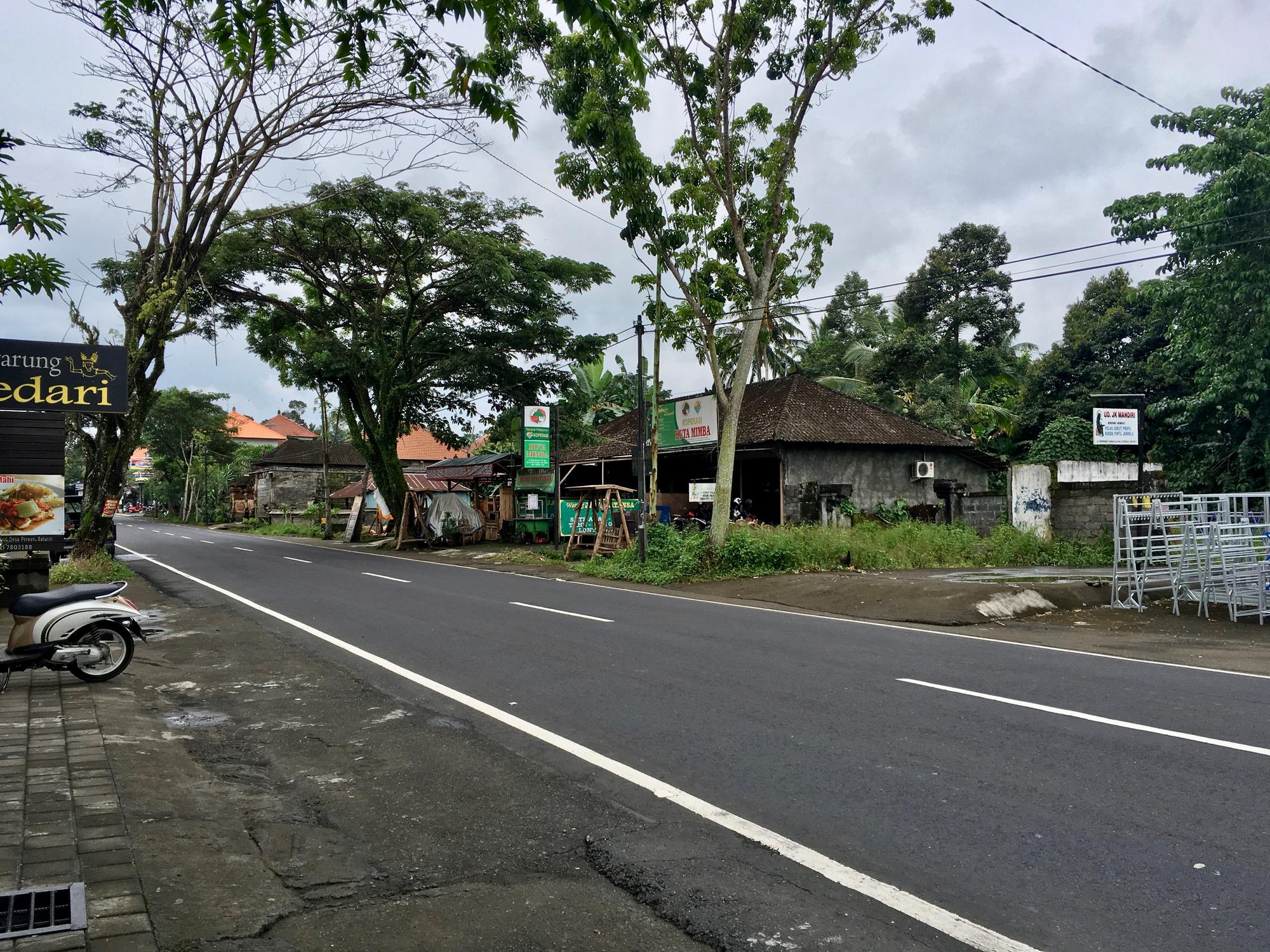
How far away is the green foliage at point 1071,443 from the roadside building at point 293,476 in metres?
53.1

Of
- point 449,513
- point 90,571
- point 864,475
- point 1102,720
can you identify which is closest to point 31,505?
point 90,571

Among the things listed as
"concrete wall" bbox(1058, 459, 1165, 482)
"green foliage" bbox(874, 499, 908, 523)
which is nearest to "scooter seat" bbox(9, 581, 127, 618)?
"concrete wall" bbox(1058, 459, 1165, 482)

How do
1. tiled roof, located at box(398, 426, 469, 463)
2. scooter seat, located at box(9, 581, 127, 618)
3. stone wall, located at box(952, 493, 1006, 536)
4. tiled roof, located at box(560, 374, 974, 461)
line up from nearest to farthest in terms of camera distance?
scooter seat, located at box(9, 581, 127, 618) < stone wall, located at box(952, 493, 1006, 536) < tiled roof, located at box(560, 374, 974, 461) < tiled roof, located at box(398, 426, 469, 463)

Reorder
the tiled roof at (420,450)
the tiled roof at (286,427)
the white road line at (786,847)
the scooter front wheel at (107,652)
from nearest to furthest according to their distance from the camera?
1. the white road line at (786,847)
2. the scooter front wheel at (107,652)
3. the tiled roof at (420,450)
4. the tiled roof at (286,427)

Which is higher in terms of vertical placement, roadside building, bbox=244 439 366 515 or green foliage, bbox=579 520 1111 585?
roadside building, bbox=244 439 366 515

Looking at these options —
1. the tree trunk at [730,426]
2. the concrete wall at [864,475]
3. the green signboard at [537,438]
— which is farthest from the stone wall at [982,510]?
the green signboard at [537,438]

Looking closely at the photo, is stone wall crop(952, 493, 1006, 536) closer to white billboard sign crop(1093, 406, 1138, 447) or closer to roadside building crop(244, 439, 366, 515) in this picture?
white billboard sign crop(1093, 406, 1138, 447)

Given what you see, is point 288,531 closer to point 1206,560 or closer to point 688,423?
point 688,423

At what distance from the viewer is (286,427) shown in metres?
106

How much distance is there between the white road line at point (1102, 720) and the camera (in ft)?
19.5

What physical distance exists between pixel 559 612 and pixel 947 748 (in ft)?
26.6

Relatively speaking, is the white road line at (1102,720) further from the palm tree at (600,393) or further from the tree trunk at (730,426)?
the palm tree at (600,393)

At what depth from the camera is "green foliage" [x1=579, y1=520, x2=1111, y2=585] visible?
63.7ft

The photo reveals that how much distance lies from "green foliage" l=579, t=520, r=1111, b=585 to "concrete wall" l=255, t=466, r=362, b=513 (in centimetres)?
5405
